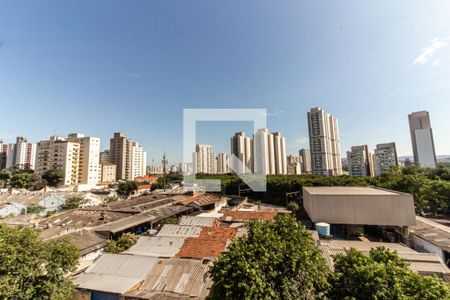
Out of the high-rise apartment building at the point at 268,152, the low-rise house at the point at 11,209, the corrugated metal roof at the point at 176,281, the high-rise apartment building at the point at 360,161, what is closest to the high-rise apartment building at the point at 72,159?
the low-rise house at the point at 11,209

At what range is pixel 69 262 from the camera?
18.0 ft

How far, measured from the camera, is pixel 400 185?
20969 mm

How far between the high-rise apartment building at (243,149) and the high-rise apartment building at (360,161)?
37.7 metres

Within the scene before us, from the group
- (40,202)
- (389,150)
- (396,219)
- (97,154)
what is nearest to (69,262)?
(396,219)

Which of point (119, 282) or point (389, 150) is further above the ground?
point (389, 150)

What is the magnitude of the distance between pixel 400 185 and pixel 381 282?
22.9m

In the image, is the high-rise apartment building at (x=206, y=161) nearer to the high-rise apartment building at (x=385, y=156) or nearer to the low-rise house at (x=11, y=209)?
the low-rise house at (x=11, y=209)

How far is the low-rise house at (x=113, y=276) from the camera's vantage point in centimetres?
613

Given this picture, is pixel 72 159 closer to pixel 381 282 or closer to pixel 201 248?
pixel 201 248

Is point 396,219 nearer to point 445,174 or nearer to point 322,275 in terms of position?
point 322,275

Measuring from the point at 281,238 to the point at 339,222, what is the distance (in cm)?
1135

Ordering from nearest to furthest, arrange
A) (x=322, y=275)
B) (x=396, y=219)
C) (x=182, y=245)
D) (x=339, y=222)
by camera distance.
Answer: (x=322, y=275), (x=182, y=245), (x=396, y=219), (x=339, y=222)

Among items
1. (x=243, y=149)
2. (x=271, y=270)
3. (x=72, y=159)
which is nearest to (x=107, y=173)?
(x=72, y=159)

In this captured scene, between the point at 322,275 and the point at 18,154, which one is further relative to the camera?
Answer: the point at 18,154
